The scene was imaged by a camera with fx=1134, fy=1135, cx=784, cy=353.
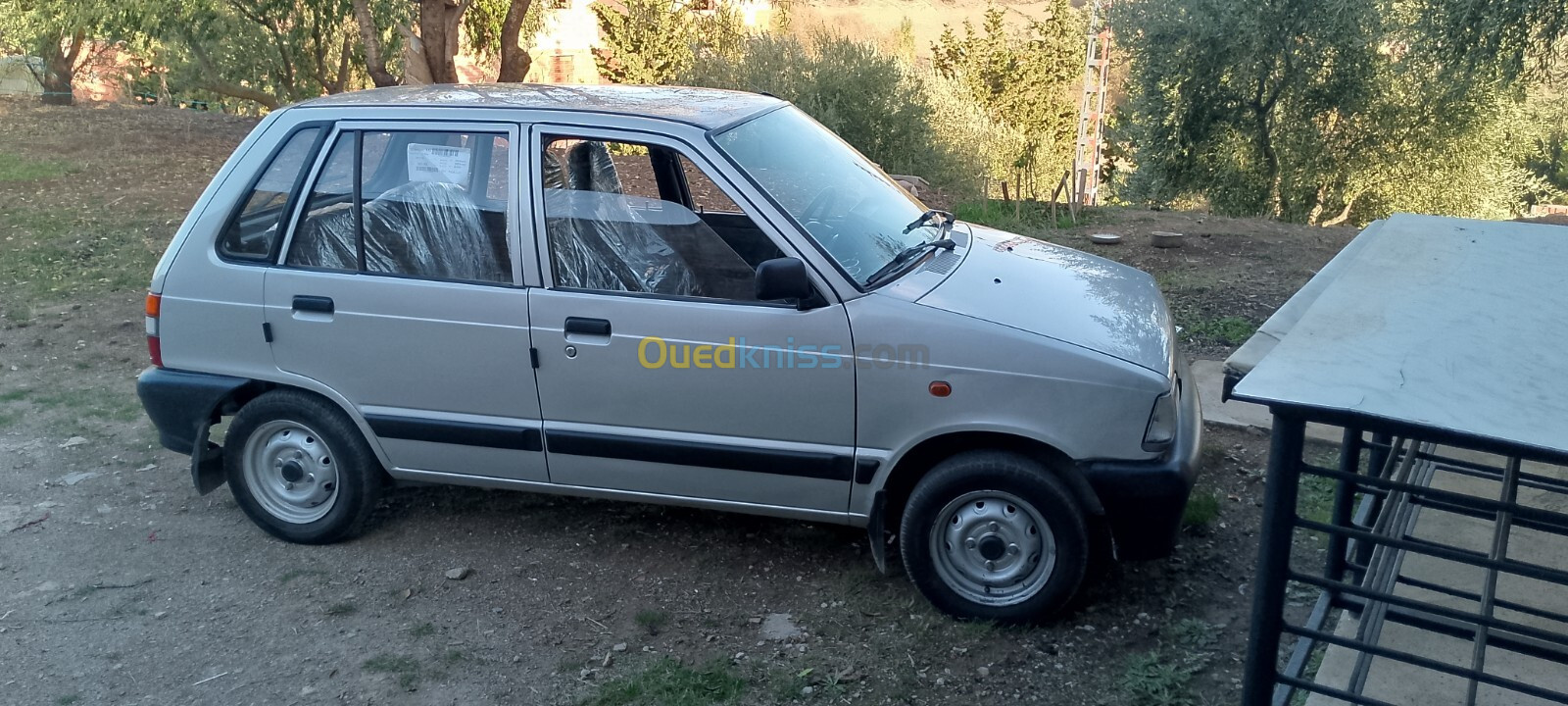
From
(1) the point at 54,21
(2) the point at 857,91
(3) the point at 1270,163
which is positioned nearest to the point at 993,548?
(2) the point at 857,91

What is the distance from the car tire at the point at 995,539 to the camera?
3.86m

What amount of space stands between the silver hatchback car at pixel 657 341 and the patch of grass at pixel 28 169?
10468mm

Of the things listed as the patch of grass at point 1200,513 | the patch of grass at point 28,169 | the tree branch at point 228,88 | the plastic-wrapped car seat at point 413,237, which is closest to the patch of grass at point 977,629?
the patch of grass at point 1200,513

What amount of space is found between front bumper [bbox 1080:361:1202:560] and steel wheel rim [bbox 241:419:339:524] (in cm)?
305

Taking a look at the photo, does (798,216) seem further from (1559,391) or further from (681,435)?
(1559,391)

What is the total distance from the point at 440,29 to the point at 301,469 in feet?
32.1

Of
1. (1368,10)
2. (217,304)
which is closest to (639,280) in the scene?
(217,304)

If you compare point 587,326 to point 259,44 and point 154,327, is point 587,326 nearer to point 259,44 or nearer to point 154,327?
point 154,327

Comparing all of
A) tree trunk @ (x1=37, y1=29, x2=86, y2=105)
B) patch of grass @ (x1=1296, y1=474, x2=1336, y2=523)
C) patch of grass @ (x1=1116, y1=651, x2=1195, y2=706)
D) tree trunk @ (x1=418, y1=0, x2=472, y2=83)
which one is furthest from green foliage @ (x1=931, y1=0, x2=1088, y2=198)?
patch of grass @ (x1=1116, y1=651, x2=1195, y2=706)

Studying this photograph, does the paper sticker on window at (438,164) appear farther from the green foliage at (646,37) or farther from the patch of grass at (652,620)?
the green foliage at (646,37)

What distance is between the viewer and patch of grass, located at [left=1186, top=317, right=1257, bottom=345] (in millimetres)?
7193

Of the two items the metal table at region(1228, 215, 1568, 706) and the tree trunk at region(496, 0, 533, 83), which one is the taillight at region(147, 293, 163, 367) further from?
the tree trunk at region(496, 0, 533, 83)

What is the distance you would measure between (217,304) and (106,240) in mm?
7083

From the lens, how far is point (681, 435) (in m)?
4.18
